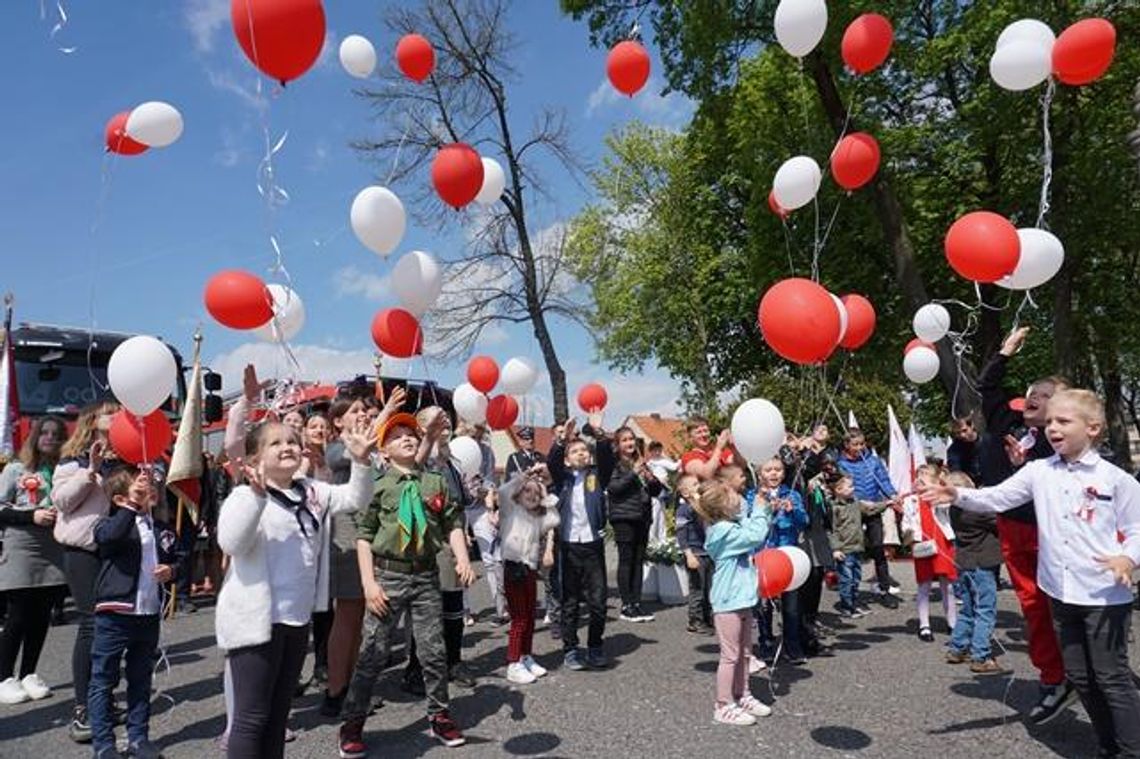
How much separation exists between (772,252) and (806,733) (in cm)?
1468

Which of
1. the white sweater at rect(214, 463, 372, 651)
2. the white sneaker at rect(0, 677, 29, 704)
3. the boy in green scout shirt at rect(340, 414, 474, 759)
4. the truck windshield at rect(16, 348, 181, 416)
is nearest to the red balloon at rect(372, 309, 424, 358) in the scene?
the boy in green scout shirt at rect(340, 414, 474, 759)

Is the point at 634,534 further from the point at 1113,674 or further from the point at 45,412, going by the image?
the point at 45,412

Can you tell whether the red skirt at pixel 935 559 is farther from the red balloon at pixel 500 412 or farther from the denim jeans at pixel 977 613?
the red balloon at pixel 500 412

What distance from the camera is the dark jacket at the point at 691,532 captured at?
24.1 ft

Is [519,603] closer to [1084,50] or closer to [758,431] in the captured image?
[758,431]

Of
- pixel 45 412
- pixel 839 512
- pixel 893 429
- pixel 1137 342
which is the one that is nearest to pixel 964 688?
pixel 839 512

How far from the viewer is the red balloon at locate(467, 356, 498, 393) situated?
660 centimetres

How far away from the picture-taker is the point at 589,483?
6.33 m

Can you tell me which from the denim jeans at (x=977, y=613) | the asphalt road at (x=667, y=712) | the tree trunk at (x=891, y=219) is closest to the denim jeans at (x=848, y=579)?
the asphalt road at (x=667, y=712)

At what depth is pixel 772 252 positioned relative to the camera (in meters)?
17.8

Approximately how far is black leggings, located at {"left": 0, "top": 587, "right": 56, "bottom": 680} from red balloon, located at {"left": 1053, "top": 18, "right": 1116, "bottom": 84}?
318 inches

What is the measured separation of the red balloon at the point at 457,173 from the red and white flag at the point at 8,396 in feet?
21.5

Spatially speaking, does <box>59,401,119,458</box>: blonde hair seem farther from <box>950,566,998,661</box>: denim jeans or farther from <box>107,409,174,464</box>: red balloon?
<box>950,566,998,661</box>: denim jeans

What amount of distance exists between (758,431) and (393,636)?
241 cm
